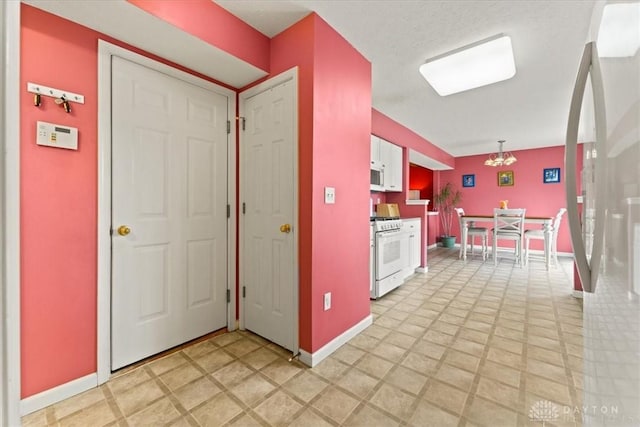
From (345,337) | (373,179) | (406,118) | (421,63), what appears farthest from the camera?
(406,118)

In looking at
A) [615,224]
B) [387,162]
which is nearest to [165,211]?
[615,224]

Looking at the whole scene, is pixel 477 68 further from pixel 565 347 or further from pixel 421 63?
pixel 565 347

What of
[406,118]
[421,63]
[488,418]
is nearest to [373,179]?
[406,118]

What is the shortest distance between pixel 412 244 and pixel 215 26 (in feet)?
10.7

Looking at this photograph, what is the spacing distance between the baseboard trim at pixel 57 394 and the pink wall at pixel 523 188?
23.3ft

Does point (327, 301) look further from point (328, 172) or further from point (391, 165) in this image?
point (391, 165)

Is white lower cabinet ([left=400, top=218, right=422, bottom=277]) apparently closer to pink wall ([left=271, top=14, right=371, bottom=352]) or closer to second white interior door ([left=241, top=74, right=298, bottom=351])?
pink wall ([left=271, top=14, right=371, bottom=352])

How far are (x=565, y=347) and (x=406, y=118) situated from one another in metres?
3.12

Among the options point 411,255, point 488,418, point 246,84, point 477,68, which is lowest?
point 488,418

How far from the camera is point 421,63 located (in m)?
2.36

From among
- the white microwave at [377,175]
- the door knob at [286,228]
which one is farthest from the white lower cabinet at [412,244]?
the door knob at [286,228]

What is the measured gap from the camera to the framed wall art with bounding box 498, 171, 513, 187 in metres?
5.98

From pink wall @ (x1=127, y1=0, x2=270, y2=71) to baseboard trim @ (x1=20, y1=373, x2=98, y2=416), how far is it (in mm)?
2073

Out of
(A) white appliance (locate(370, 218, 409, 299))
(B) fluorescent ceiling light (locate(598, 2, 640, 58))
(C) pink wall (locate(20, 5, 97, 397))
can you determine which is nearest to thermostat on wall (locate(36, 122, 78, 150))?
(C) pink wall (locate(20, 5, 97, 397))
